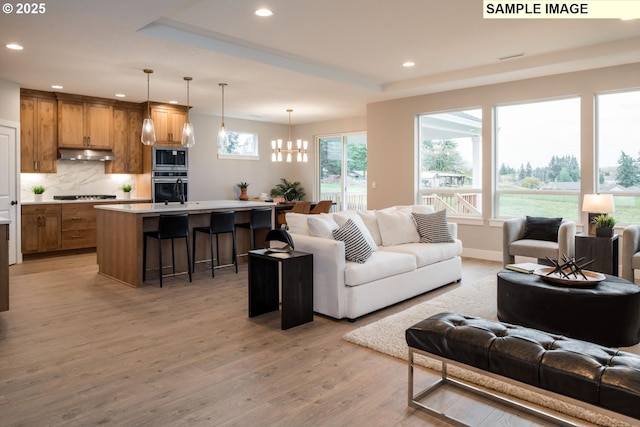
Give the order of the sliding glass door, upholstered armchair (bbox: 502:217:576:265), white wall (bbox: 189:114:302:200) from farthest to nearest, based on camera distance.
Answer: the sliding glass door, white wall (bbox: 189:114:302:200), upholstered armchair (bbox: 502:217:576:265)

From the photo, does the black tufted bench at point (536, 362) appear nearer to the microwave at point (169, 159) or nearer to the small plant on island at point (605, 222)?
the small plant on island at point (605, 222)

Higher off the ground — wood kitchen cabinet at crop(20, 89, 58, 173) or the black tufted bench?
wood kitchen cabinet at crop(20, 89, 58, 173)

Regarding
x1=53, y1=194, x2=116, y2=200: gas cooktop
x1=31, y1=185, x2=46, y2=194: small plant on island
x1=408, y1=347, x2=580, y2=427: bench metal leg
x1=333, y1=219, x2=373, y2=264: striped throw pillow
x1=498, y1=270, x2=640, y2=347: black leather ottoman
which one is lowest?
x1=408, y1=347, x2=580, y2=427: bench metal leg

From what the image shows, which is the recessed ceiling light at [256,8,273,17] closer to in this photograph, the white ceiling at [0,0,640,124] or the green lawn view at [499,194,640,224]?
the white ceiling at [0,0,640,124]

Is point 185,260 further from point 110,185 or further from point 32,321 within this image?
point 110,185

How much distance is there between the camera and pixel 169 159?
8406 millimetres

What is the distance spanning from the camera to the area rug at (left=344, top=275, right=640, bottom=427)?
236cm

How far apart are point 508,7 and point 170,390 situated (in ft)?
14.6

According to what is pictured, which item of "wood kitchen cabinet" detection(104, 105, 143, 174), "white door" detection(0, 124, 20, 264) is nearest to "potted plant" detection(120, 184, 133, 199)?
"wood kitchen cabinet" detection(104, 105, 143, 174)

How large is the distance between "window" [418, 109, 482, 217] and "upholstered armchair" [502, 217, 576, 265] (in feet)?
4.45

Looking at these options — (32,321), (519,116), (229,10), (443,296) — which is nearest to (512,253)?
(443,296)

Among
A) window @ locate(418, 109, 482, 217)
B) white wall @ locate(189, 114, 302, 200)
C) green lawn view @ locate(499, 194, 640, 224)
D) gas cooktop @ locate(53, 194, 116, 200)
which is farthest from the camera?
white wall @ locate(189, 114, 302, 200)

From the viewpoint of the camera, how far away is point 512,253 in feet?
18.2

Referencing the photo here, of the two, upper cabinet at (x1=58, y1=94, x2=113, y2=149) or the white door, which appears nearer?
the white door
